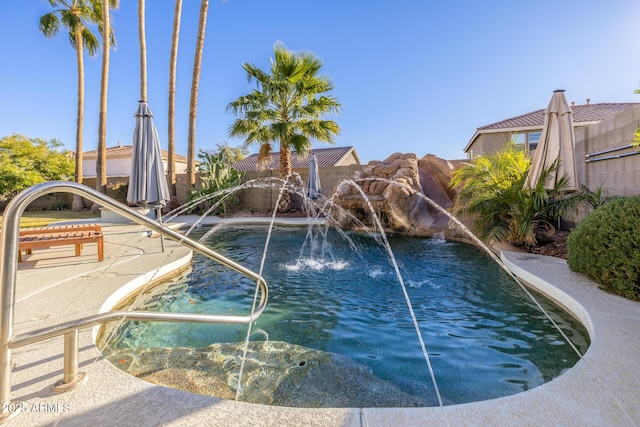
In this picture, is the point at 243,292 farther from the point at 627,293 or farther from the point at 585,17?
the point at 585,17

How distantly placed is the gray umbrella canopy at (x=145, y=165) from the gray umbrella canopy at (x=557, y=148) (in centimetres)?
778

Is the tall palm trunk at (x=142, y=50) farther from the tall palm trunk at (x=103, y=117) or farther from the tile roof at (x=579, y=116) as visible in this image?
the tile roof at (x=579, y=116)

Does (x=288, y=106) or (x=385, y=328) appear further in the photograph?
(x=288, y=106)

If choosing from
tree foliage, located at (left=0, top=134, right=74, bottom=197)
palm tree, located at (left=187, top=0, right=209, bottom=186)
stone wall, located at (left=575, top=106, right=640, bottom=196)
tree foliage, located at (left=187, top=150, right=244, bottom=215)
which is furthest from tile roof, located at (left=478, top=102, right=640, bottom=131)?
tree foliage, located at (left=0, top=134, right=74, bottom=197)

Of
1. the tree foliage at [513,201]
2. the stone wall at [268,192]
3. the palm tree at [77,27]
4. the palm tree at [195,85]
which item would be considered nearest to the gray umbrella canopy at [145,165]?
the tree foliage at [513,201]

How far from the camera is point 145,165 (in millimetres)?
6828

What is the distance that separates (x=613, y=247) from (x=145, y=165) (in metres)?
8.05

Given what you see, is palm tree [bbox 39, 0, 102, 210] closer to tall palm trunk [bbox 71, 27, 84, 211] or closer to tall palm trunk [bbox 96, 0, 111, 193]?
tall palm trunk [bbox 71, 27, 84, 211]

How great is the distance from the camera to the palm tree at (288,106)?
12.9 m

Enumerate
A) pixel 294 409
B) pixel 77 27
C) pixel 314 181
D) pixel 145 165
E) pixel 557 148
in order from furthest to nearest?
pixel 77 27, pixel 314 181, pixel 145 165, pixel 557 148, pixel 294 409

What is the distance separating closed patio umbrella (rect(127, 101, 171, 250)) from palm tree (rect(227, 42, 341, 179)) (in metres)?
6.50

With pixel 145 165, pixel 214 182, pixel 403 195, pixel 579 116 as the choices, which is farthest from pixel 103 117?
pixel 579 116

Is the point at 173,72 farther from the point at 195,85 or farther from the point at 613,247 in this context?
the point at 613,247

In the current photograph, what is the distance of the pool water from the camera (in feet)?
8.55
